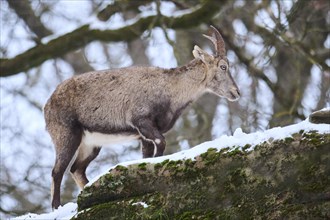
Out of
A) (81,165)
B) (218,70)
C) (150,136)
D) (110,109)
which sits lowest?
(81,165)

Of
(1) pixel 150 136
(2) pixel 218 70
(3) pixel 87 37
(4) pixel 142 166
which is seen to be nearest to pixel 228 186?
(4) pixel 142 166

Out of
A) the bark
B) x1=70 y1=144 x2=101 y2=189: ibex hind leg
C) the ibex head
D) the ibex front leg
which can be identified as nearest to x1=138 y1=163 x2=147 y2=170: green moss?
the bark

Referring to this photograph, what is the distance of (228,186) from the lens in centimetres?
615

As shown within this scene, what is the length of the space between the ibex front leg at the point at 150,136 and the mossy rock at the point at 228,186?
2.31 metres

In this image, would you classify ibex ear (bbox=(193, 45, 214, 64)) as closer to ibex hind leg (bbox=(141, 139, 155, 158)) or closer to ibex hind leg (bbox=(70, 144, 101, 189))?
ibex hind leg (bbox=(141, 139, 155, 158))

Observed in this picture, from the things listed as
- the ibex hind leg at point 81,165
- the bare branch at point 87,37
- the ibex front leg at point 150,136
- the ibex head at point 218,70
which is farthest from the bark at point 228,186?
the bare branch at point 87,37

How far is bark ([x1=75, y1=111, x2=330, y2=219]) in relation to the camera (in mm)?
5844

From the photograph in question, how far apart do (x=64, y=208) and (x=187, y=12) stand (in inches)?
280

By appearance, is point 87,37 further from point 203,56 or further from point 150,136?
point 150,136

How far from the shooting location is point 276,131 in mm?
6312

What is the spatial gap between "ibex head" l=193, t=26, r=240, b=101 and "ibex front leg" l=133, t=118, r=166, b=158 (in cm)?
123

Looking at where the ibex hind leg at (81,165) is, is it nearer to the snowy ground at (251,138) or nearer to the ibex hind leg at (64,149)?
the ibex hind leg at (64,149)

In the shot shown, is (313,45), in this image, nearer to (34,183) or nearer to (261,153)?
(34,183)

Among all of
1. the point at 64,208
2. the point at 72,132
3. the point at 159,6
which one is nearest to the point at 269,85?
the point at 159,6
